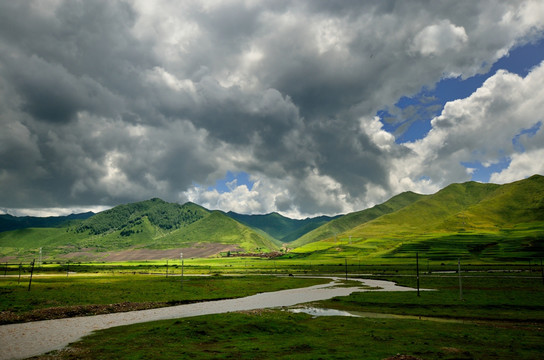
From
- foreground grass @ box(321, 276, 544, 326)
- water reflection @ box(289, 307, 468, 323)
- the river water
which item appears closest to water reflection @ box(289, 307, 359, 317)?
water reflection @ box(289, 307, 468, 323)

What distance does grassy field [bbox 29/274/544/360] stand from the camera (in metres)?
28.9

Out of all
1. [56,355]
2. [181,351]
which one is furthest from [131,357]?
[56,355]

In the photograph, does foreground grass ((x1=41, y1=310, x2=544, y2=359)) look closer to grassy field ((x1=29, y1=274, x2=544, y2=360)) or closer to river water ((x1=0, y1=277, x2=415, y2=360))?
grassy field ((x1=29, y1=274, x2=544, y2=360))

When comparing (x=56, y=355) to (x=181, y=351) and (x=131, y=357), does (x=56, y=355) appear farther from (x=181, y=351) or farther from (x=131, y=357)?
(x=181, y=351)

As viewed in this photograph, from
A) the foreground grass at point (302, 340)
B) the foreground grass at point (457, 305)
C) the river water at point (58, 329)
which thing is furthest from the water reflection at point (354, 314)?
the river water at point (58, 329)

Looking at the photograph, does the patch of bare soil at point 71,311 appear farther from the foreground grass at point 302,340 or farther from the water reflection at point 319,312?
the water reflection at point 319,312

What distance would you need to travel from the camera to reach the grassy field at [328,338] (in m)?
28.9

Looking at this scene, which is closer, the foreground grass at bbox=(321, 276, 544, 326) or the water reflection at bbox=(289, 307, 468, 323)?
the foreground grass at bbox=(321, 276, 544, 326)

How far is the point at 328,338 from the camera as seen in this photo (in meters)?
36.1

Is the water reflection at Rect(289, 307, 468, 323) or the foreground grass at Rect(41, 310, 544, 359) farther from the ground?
the foreground grass at Rect(41, 310, 544, 359)

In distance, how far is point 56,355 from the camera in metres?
29.9

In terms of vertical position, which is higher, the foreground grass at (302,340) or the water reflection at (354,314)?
the foreground grass at (302,340)

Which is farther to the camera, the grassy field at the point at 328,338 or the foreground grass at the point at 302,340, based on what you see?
the grassy field at the point at 328,338

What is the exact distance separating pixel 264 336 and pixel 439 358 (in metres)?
20.0
